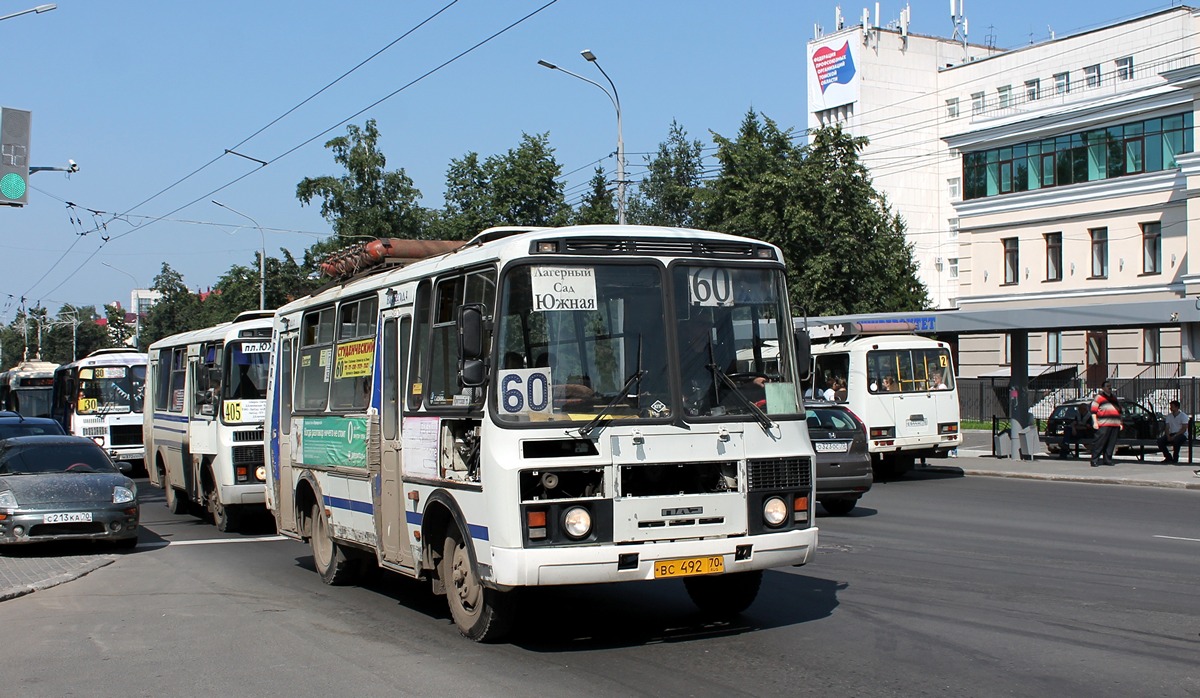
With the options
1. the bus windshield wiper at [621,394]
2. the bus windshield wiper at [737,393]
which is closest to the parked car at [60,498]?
the bus windshield wiper at [621,394]

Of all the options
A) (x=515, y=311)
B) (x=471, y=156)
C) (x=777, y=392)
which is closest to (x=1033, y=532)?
(x=777, y=392)

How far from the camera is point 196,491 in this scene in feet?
60.0

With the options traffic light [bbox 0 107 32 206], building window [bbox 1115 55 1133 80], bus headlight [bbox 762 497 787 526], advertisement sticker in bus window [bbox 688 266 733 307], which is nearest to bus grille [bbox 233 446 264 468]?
traffic light [bbox 0 107 32 206]

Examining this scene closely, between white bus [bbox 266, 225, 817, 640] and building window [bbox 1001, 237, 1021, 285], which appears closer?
white bus [bbox 266, 225, 817, 640]

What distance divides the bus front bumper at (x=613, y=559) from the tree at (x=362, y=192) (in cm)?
4974

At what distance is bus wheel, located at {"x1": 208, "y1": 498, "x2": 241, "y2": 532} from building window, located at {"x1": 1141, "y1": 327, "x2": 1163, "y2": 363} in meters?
38.3

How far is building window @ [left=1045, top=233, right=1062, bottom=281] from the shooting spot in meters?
49.2

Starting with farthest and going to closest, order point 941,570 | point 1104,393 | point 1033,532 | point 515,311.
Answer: point 1104,393
point 1033,532
point 941,570
point 515,311

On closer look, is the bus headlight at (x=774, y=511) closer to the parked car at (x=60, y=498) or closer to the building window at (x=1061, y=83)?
the parked car at (x=60, y=498)

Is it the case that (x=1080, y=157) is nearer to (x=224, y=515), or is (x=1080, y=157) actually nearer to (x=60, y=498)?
(x=224, y=515)

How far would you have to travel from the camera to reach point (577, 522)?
7.86 meters

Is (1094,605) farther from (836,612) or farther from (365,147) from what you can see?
(365,147)

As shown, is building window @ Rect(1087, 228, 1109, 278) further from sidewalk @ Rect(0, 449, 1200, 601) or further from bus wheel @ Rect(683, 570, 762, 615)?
bus wheel @ Rect(683, 570, 762, 615)

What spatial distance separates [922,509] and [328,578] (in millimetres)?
Answer: 10617
